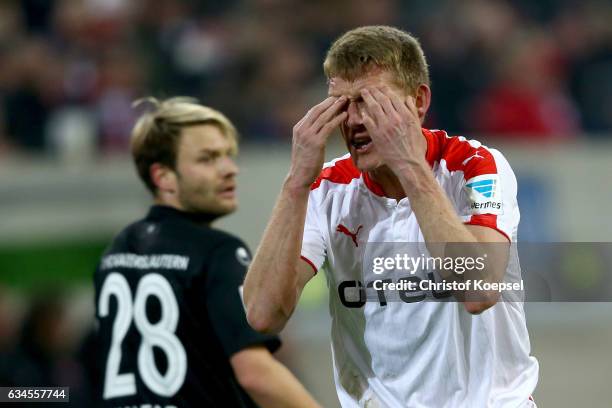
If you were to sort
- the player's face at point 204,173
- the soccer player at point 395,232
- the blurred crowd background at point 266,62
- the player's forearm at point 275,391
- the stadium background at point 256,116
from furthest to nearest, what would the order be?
the blurred crowd background at point 266,62
the stadium background at point 256,116
the player's face at point 204,173
the player's forearm at point 275,391
the soccer player at point 395,232

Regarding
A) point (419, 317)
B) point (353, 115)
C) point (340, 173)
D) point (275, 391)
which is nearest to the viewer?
point (353, 115)

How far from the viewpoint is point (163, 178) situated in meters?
5.61

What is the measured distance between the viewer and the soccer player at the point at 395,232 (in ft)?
13.6

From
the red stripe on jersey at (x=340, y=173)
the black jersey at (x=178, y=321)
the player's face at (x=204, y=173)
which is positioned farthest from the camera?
the player's face at (x=204, y=173)

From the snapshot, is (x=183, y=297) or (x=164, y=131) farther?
(x=164, y=131)

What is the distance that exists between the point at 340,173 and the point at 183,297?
1.04 metres

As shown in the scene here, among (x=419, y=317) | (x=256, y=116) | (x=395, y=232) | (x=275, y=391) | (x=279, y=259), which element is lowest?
(x=275, y=391)

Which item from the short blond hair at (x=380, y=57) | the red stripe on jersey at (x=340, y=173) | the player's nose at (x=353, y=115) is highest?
the short blond hair at (x=380, y=57)

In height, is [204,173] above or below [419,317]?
above

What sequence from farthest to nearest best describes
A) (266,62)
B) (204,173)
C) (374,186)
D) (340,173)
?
(266,62)
(204,173)
(340,173)
(374,186)

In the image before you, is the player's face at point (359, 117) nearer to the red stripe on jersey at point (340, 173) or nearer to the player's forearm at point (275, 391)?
the red stripe on jersey at point (340, 173)

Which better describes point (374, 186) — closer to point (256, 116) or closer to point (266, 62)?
point (256, 116)

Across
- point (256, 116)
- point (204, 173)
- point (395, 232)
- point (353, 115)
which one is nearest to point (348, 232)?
point (395, 232)
